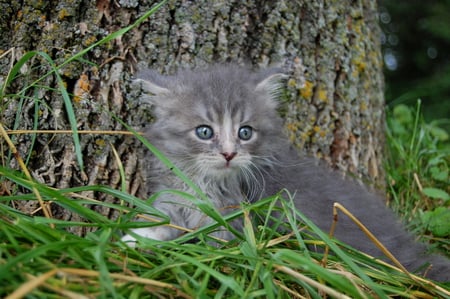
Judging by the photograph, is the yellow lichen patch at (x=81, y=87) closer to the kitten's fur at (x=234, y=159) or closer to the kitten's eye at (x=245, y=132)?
the kitten's fur at (x=234, y=159)

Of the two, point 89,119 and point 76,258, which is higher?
point 89,119

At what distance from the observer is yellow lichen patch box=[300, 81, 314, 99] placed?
11.4 ft

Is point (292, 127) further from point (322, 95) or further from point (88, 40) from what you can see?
point (88, 40)

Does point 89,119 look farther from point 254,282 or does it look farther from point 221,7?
point 254,282

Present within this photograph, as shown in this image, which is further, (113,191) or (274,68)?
(274,68)

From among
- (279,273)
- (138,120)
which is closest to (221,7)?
(138,120)

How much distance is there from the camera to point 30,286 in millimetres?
1548

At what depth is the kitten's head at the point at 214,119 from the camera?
9.11 feet

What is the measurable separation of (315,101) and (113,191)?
1765 mm

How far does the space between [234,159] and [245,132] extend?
0.24 m

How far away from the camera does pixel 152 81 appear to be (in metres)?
2.88

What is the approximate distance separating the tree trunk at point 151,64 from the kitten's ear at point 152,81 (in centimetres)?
22

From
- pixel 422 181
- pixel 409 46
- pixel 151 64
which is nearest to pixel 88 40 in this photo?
pixel 151 64

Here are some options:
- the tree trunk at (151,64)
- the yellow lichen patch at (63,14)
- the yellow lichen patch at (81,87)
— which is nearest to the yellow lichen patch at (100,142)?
the tree trunk at (151,64)
